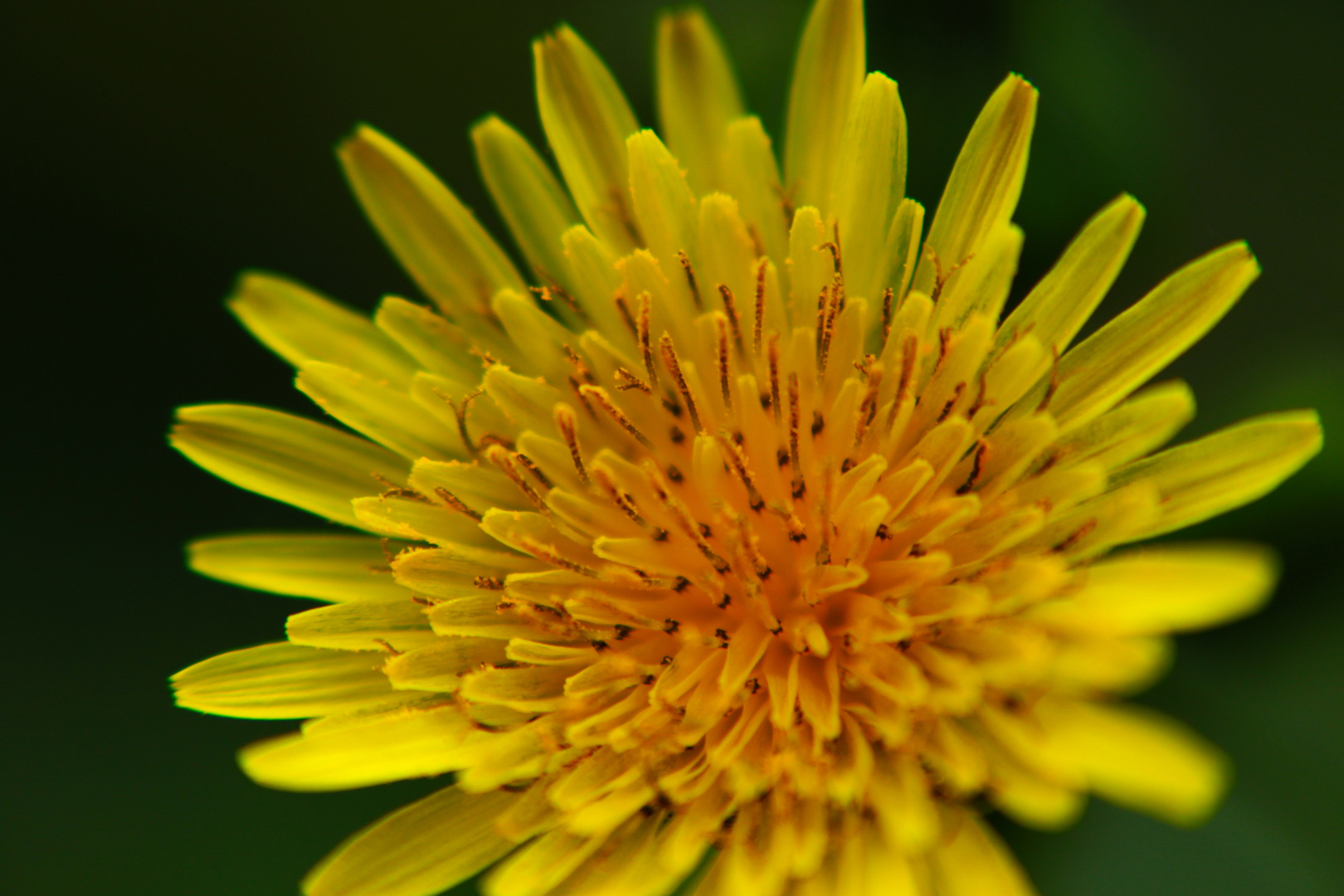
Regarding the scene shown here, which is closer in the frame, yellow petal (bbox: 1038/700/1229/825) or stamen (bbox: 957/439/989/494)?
yellow petal (bbox: 1038/700/1229/825)

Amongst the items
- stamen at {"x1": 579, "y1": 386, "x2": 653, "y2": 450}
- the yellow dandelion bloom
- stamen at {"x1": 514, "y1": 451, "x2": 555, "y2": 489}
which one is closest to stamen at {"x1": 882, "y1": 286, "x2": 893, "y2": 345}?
the yellow dandelion bloom

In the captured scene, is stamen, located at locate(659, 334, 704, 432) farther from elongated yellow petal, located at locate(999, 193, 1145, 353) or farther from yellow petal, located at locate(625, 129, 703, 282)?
elongated yellow petal, located at locate(999, 193, 1145, 353)

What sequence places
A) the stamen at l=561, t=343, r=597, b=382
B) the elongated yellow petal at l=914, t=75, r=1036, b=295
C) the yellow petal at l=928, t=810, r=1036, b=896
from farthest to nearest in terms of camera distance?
1. the stamen at l=561, t=343, r=597, b=382
2. the elongated yellow petal at l=914, t=75, r=1036, b=295
3. the yellow petal at l=928, t=810, r=1036, b=896

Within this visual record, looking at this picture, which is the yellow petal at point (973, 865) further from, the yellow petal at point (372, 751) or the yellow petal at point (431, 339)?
the yellow petal at point (431, 339)

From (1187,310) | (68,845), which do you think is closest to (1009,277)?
(1187,310)

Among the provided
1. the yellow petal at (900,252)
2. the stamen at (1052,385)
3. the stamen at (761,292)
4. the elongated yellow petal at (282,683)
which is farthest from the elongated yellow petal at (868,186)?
the elongated yellow petal at (282,683)

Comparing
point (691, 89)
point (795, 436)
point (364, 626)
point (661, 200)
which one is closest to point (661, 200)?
point (661, 200)

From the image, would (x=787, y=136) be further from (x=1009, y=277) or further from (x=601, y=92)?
(x=1009, y=277)
